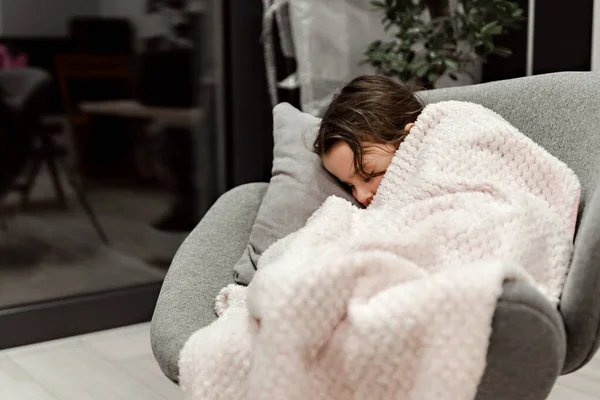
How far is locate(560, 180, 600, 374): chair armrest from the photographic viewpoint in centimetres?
104

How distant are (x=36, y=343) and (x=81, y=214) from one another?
484 mm

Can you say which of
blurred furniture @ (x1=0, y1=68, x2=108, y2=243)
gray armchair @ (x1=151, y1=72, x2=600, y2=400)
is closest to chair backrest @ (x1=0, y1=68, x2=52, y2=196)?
blurred furniture @ (x1=0, y1=68, x2=108, y2=243)

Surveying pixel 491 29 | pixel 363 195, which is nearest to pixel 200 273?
pixel 363 195

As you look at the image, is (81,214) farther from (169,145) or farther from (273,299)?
(273,299)

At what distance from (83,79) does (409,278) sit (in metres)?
1.81

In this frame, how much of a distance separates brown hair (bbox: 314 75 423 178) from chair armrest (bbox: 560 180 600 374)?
1.56ft

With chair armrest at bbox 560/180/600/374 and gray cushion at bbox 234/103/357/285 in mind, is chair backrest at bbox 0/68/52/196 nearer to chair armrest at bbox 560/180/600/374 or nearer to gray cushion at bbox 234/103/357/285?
gray cushion at bbox 234/103/357/285

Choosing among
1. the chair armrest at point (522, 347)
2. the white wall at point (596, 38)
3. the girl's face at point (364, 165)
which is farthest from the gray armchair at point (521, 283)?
the white wall at point (596, 38)

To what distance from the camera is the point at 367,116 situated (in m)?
1.44

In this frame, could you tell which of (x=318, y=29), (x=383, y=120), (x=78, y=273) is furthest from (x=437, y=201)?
(x=78, y=273)

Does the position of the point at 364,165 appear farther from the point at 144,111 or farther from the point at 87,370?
the point at 144,111

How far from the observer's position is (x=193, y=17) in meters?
2.66

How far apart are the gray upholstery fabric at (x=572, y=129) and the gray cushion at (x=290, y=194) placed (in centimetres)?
28

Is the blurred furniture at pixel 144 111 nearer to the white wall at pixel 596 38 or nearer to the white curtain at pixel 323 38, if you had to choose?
the white curtain at pixel 323 38
